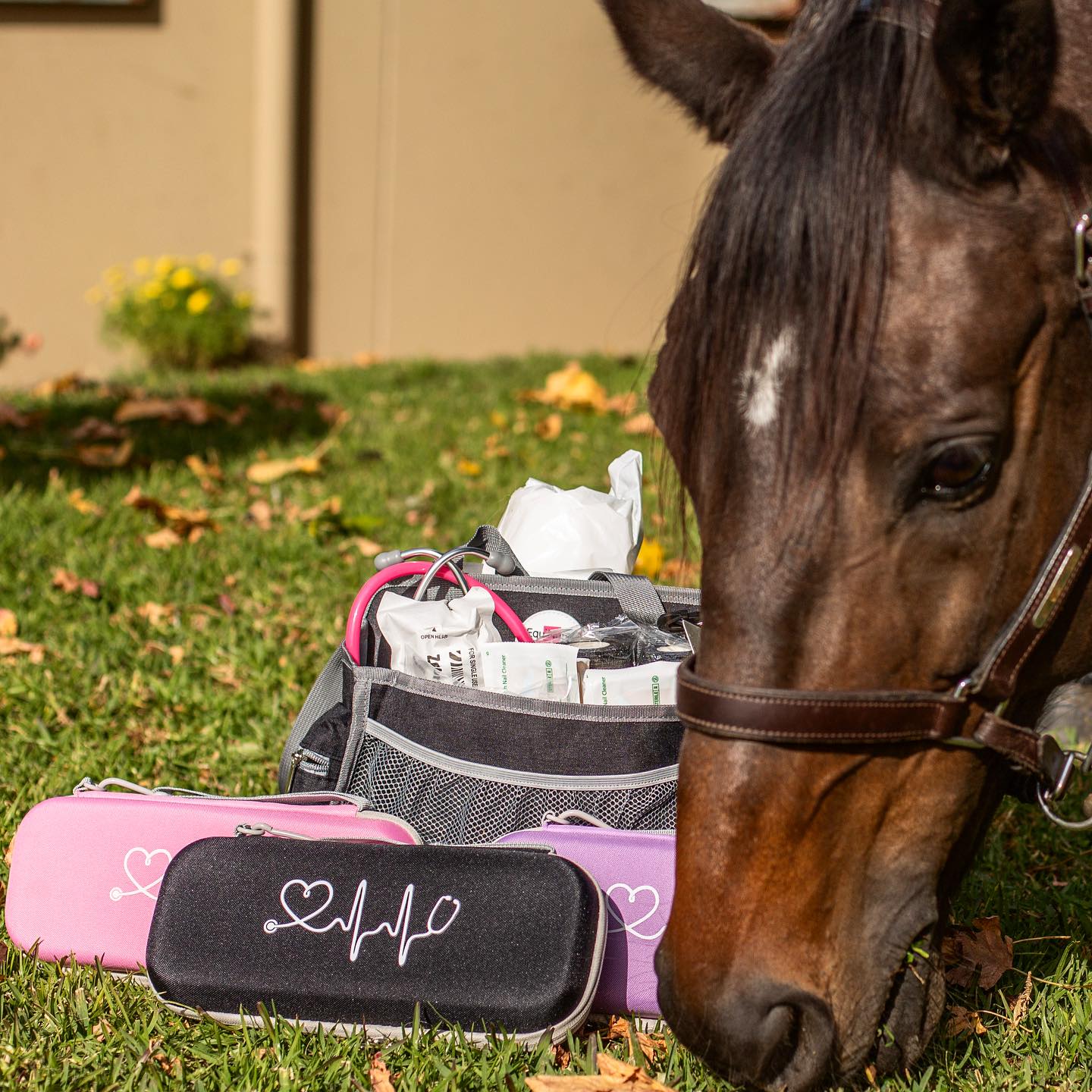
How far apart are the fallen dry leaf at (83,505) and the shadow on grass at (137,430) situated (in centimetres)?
26

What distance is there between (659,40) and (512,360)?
6757 mm

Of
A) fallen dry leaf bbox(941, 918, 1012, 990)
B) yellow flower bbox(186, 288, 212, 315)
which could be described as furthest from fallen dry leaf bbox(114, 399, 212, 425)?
fallen dry leaf bbox(941, 918, 1012, 990)

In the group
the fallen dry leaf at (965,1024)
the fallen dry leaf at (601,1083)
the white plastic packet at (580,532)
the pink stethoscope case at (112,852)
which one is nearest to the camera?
the fallen dry leaf at (601,1083)

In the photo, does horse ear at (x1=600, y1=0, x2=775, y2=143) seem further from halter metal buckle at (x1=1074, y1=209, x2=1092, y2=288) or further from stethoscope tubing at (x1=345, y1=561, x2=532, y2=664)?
stethoscope tubing at (x1=345, y1=561, x2=532, y2=664)

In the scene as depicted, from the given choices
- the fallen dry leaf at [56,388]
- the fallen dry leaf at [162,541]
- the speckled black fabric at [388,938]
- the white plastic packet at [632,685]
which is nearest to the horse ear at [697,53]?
the white plastic packet at [632,685]

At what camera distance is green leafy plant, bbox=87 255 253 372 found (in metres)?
7.70

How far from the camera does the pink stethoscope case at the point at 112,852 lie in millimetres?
1931

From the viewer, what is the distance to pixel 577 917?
1695mm

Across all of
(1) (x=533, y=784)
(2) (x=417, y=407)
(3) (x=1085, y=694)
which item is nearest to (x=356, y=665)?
(1) (x=533, y=784)

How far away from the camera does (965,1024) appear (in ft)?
6.02

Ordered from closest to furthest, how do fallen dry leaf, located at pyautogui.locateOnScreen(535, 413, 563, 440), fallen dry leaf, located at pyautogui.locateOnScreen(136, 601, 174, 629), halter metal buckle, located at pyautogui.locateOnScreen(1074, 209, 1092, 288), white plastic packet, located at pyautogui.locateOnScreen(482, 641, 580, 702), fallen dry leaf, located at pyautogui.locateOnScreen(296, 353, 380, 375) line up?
halter metal buckle, located at pyautogui.locateOnScreen(1074, 209, 1092, 288), white plastic packet, located at pyautogui.locateOnScreen(482, 641, 580, 702), fallen dry leaf, located at pyautogui.locateOnScreen(136, 601, 174, 629), fallen dry leaf, located at pyautogui.locateOnScreen(535, 413, 563, 440), fallen dry leaf, located at pyautogui.locateOnScreen(296, 353, 380, 375)

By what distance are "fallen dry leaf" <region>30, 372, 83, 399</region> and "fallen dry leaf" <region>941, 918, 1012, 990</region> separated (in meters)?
5.92

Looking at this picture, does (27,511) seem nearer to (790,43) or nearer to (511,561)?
(511,561)

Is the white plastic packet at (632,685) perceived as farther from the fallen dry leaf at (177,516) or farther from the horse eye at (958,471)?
the fallen dry leaf at (177,516)
